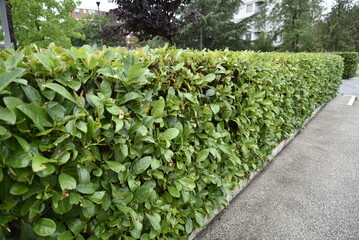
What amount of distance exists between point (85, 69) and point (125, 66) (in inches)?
10.6

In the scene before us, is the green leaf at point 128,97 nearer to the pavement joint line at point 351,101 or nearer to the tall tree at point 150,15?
the pavement joint line at point 351,101

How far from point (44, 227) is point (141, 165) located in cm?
62

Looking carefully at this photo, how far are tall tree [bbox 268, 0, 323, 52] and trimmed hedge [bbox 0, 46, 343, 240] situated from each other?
81.0ft

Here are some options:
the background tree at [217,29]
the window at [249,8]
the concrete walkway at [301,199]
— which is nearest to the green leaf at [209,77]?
the concrete walkway at [301,199]

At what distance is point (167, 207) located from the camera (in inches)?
72.4

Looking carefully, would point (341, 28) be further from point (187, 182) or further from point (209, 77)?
point (187, 182)

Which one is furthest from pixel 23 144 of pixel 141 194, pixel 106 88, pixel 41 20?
pixel 41 20

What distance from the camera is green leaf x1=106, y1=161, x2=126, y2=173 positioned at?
4.50 ft

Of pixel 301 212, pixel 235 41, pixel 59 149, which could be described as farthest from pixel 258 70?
pixel 235 41

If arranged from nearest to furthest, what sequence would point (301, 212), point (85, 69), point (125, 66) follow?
point (85, 69), point (125, 66), point (301, 212)

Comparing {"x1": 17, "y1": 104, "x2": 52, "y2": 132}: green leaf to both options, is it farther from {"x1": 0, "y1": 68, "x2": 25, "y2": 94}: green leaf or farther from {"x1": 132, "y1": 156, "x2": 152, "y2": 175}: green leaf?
{"x1": 132, "y1": 156, "x2": 152, "y2": 175}: green leaf

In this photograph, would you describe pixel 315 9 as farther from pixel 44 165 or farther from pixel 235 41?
pixel 44 165

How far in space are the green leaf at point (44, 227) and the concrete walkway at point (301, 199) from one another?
157 cm

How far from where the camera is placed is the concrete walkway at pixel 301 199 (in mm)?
2436
